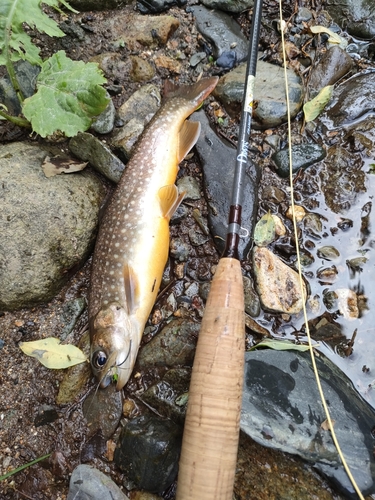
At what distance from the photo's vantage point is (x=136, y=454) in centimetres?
299

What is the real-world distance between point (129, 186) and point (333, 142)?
196 centimetres

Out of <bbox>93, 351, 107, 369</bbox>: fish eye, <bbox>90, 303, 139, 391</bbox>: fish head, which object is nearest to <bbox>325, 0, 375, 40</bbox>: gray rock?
<bbox>90, 303, 139, 391</bbox>: fish head

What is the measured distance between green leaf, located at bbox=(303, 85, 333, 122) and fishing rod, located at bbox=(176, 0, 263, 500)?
189 centimetres

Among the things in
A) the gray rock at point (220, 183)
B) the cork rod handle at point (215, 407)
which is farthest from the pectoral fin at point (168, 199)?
the cork rod handle at point (215, 407)

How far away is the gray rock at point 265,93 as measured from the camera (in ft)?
12.7

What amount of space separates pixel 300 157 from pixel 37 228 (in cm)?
239

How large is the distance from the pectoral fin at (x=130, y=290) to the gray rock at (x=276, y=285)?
1.01 meters

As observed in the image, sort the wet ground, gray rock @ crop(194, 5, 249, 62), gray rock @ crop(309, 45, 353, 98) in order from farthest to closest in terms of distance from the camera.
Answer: gray rock @ crop(194, 5, 249, 62), gray rock @ crop(309, 45, 353, 98), the wet ground

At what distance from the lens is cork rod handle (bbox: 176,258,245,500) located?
230 cm

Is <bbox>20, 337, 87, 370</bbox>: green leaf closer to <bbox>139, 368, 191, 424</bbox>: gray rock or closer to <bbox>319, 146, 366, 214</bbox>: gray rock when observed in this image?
<bbox>139, 368, 191, 424</bbox>: gray rock

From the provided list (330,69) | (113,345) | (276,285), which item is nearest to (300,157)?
(330,69)

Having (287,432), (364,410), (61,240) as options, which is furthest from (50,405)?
(364,410)

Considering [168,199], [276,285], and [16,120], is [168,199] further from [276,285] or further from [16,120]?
[16,120]

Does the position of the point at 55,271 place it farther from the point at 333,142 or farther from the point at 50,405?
the point at 333,142
